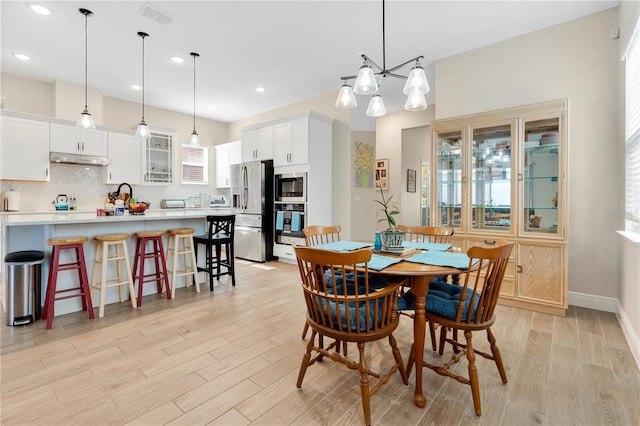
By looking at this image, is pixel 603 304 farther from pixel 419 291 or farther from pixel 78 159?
pixel 78 159

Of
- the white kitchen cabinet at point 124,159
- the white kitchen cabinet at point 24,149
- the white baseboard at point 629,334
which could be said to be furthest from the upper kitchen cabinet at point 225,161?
the white baseboard at point 629,334

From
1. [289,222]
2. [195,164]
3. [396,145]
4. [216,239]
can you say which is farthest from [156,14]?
[396,145]

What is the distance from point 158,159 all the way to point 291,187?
2.79 metres

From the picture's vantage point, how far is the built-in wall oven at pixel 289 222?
4.99 meters

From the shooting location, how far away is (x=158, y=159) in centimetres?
584

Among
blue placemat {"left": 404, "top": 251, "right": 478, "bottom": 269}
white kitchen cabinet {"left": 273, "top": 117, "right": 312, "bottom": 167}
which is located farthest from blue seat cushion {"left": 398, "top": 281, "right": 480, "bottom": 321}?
white kitchen cabinet {"left": 273, "top": 117, "right": 312, "bottom": 167}

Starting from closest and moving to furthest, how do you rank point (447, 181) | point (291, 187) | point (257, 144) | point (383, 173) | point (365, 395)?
point (365, 395), point (447, 181), point (291, 187), point (257, 144), point (383, 173)

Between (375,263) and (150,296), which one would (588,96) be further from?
(150,296)

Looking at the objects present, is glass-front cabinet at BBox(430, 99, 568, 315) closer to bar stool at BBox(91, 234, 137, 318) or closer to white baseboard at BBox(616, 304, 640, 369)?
white baseboard at BBox(616, 304, 640, 369)

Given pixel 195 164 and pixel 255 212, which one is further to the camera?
pixel 195 164

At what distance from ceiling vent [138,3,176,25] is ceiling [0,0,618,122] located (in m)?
0.02

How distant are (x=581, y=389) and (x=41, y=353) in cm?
361

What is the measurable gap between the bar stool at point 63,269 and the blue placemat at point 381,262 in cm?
265

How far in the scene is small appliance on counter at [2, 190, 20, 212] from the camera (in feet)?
14.1
